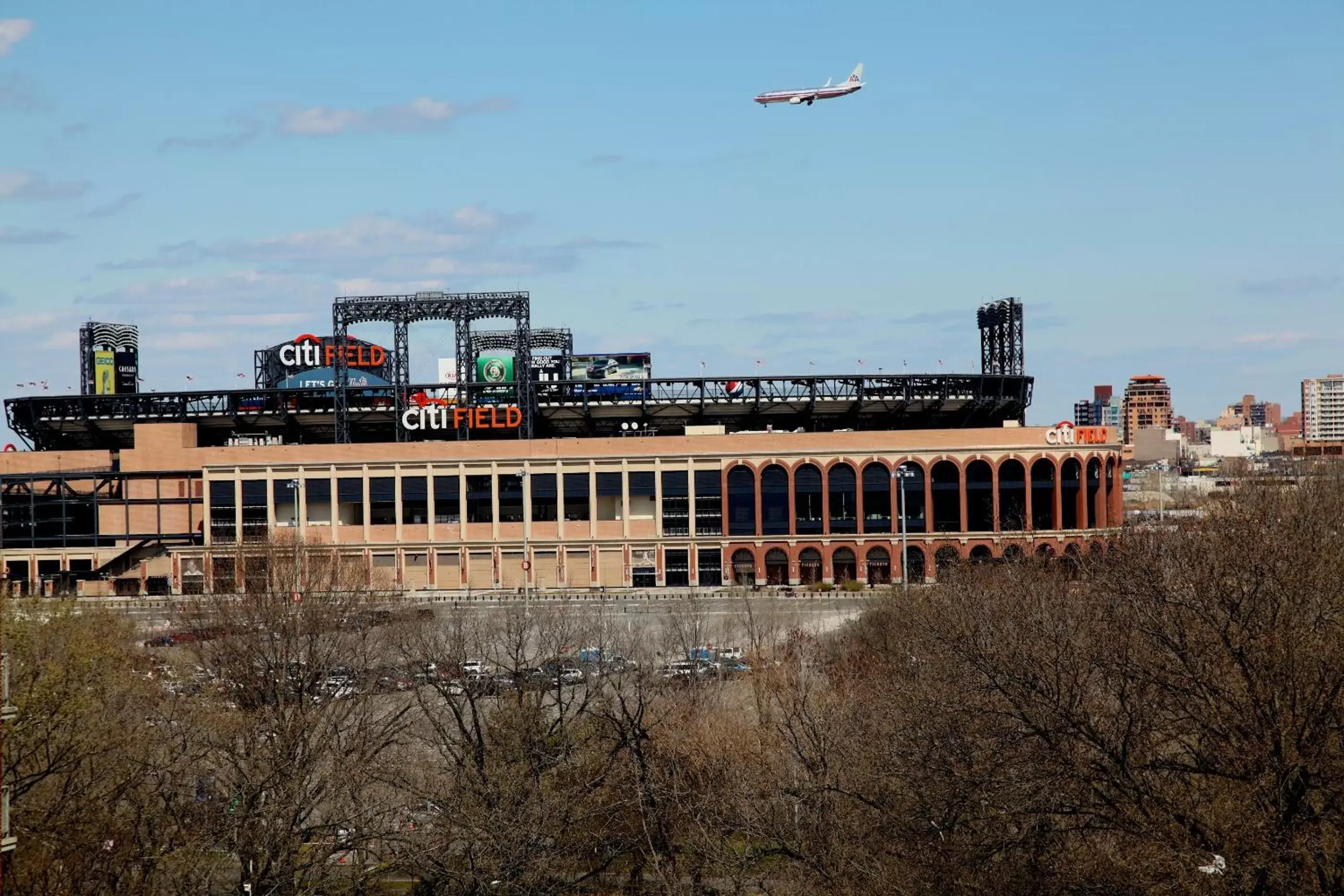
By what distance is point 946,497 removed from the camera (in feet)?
407

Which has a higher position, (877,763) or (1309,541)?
(1309,541)

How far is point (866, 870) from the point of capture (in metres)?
36.0

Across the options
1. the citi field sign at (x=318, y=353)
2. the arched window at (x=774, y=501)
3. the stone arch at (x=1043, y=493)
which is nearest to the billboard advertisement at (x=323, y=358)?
the citi field sign at (x=318, y=353)

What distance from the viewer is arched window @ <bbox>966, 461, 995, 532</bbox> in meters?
122

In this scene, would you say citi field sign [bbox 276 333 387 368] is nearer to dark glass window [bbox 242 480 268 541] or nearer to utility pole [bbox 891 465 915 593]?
dark glass window [bbox 242 480 268 541]

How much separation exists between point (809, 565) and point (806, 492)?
5973 mm

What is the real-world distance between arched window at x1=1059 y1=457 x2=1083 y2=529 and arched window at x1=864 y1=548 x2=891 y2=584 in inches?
569

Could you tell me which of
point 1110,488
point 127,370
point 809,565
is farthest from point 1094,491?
point 127,370

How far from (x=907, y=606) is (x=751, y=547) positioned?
5233cm

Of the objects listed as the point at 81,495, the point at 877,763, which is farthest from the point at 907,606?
the point at 81,495

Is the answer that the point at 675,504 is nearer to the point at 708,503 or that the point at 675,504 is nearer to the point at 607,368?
the point at 708,503

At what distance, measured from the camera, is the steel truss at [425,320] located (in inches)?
5251

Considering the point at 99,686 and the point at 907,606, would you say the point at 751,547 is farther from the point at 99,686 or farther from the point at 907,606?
the point at 99,686

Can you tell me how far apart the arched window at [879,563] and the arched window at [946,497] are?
4.68 metres
